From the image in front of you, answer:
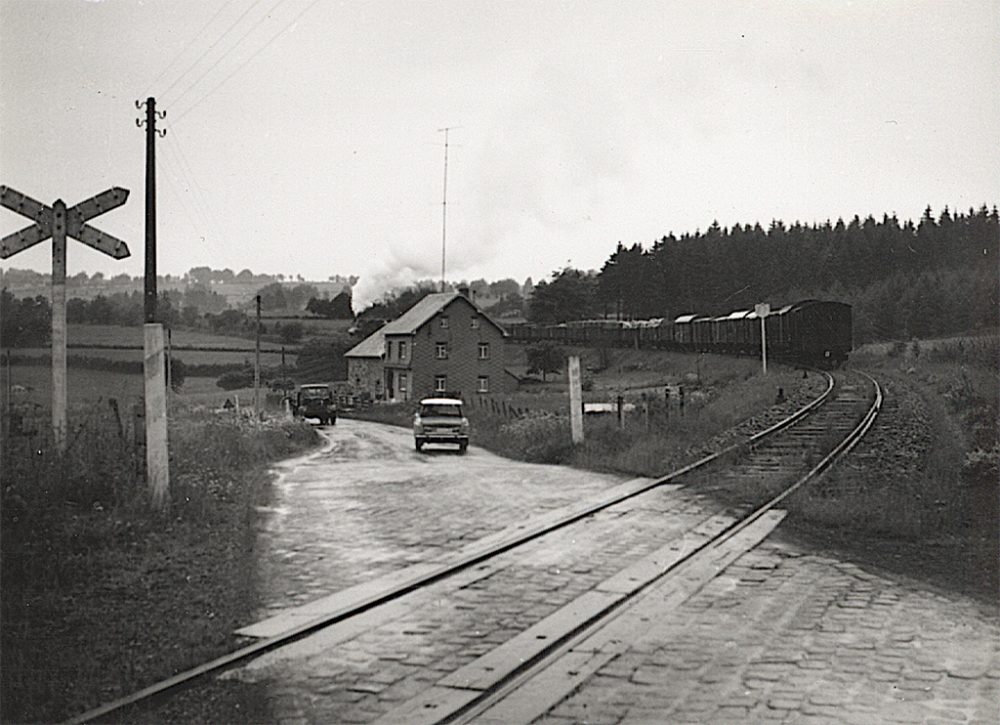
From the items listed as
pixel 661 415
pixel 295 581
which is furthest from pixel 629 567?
pixel 661 415

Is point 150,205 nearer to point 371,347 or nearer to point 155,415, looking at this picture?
point 155,415

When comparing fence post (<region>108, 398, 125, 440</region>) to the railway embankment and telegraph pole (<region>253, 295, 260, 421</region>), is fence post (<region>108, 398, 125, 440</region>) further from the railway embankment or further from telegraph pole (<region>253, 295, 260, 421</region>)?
telegraph pole (<region>253, 295, 260, 421</region>)

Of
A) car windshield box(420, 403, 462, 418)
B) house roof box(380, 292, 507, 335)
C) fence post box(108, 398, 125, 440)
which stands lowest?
car windshield box(420, 403, 462, 418)

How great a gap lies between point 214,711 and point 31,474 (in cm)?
412

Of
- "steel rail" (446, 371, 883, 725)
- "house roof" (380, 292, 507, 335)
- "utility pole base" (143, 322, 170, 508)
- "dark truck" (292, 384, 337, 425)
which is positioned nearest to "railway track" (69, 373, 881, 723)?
"steel rail" (446, 371, 883, 725)

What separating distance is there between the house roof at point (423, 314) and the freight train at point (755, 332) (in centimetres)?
344

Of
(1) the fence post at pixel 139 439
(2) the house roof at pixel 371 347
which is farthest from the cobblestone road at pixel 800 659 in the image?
(2) the house roof at pixel 371 347

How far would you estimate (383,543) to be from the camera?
9711 millimetres

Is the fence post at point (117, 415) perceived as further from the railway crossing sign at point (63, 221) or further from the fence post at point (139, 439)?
the railway crossing sign at point (63, 221)

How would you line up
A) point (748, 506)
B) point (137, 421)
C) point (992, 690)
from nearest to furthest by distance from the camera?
point (992, 690) < point (137, 421) < point (748, 506)

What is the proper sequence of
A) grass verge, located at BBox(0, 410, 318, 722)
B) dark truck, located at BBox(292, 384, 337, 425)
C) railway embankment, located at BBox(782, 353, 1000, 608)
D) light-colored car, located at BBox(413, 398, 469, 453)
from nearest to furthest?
1. grass verge, located at BBox(0, 410, 318, 722)
2. railway embankment, located at BBox(782, 353, 1000, 608)
3. light-colored car, located at BBox(413, 398, 469, 453)
4. dark truck, located at BBox(292, 384, 337, 425)

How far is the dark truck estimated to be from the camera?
38.0 meters

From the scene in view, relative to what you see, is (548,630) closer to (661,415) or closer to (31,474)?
(31,474)

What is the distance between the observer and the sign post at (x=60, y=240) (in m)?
8.12
